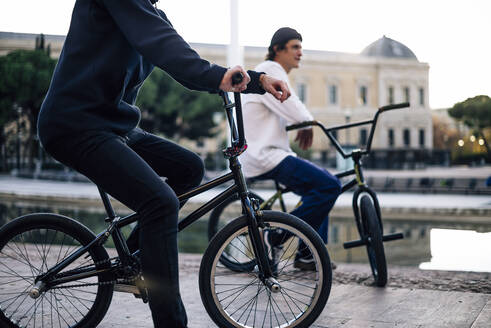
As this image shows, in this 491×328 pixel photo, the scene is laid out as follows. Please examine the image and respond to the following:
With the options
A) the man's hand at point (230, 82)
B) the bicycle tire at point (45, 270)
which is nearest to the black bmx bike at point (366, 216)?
the bicycle tire at point (45, 270)

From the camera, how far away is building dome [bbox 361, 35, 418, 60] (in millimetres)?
54906

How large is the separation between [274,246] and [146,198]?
81cm

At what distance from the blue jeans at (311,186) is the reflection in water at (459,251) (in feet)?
5.20

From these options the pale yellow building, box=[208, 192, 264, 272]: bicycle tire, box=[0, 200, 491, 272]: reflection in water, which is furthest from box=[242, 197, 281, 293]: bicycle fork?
the pale yellow building

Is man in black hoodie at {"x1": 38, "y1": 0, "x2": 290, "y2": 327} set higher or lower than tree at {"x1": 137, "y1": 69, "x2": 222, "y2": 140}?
lower

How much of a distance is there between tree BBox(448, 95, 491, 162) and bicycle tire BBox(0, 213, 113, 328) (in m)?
9.58

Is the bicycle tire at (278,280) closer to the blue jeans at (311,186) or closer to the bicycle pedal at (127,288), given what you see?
the bicycle pedal at (127,288)

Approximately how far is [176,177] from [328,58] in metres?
53.1

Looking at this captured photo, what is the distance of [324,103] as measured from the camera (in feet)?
179

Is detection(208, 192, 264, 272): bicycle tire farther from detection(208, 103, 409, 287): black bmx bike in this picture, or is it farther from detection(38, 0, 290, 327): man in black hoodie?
detection(38, 0, 290, 327): man in black hoodie

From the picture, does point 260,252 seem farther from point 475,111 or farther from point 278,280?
point 475,111

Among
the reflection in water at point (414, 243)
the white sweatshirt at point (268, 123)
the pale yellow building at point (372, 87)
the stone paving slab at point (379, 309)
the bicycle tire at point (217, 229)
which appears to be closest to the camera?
the stone paving slab at point (379, 309)

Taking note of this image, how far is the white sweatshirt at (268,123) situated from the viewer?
367 centimetres

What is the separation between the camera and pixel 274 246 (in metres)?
2.70
